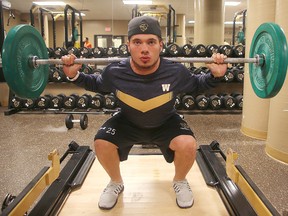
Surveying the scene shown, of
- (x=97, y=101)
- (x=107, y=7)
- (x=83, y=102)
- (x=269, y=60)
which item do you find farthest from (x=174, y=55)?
(x=107, y=7)

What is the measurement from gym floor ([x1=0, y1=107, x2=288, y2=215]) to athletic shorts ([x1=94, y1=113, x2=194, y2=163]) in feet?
2.17

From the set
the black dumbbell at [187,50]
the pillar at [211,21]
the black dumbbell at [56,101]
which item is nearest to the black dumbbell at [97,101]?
the black dumbbell at [56,101]

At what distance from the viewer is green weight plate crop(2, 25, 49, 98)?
1495 mm

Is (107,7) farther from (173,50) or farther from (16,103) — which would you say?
(16,103)

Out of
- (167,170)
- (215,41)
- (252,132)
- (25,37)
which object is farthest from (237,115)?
(25,37)

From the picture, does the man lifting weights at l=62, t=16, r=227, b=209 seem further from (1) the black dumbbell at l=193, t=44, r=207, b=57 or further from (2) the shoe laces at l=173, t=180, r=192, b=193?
(1) the black dumbbell at l=193, t=44, r=207, b=57

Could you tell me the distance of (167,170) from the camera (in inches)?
86.7

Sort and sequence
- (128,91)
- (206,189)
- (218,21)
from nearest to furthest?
1. (128,91)
2. (206,189)
3. (218,21)

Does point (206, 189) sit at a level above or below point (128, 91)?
below

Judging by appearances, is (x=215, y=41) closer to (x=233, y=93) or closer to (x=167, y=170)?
(x=233, y=93)

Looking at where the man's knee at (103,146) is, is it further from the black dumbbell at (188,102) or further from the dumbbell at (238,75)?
the dumbbell at (238,75)

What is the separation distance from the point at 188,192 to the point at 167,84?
0.67 meters

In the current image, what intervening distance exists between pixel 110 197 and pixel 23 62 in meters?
0.93

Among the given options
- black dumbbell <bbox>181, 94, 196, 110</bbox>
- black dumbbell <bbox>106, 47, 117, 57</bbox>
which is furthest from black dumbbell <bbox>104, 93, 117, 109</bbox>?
black dumbbell <bbox>181, 94, 196, 110</bbox>
